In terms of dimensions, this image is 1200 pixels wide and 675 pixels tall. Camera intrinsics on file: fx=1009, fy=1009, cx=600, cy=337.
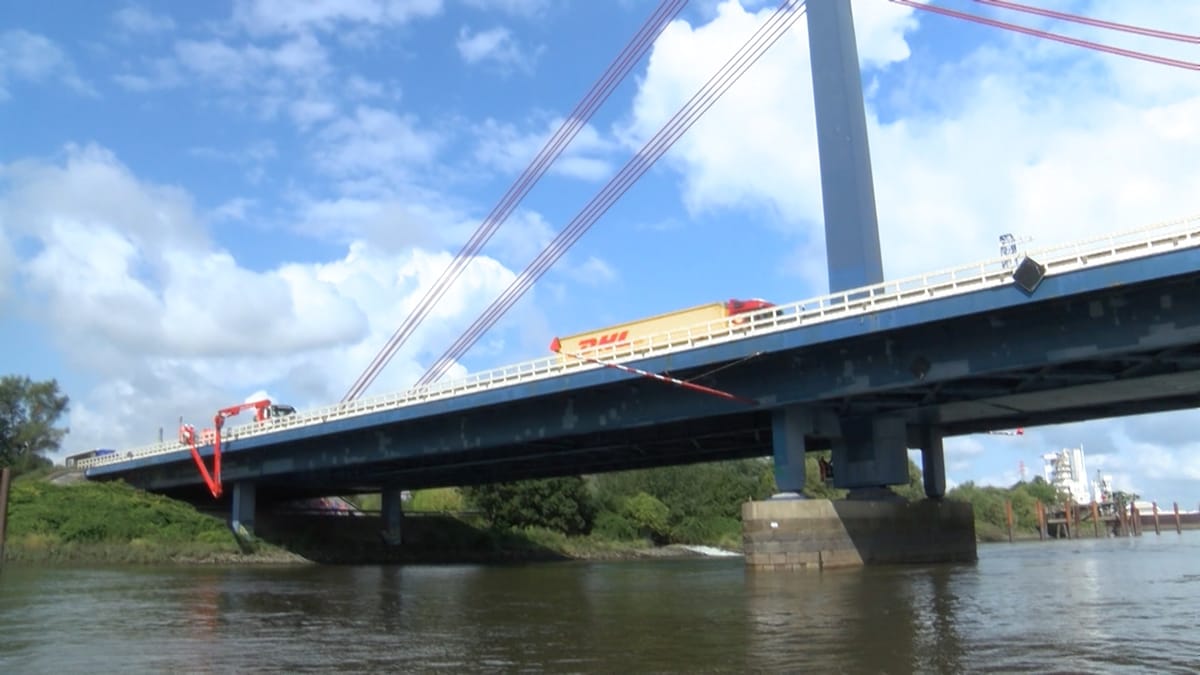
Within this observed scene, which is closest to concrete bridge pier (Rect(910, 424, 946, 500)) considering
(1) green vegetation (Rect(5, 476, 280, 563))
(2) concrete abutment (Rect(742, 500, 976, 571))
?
(2) concrete abutment (Rect(742, 500, 976, 571))

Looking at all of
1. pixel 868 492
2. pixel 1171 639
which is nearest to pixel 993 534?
pixel 868 492

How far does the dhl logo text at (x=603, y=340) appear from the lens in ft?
199

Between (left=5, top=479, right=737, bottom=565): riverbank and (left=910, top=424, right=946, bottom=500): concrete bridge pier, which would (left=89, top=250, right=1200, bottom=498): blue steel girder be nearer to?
(left=910, top=424, right=946, bottom=500): concrete bridge pier

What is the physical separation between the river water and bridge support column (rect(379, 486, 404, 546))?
46129 millimetres

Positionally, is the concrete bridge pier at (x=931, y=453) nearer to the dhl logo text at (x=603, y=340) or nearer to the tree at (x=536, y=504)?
the dhl logo text at (x=603, y=340)

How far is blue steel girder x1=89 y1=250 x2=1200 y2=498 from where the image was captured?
36938mm

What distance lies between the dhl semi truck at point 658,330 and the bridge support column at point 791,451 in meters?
5.34

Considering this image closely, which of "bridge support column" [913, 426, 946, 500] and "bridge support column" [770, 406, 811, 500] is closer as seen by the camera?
"bridge support column" [770, 406, 811, 500]

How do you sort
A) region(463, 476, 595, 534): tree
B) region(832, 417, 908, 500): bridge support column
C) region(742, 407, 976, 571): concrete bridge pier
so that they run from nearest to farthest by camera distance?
region(742, 407, 976, 571): concrete bridge pier
region(832, 417, 908, 500): bridge support column
region(463, 476, 595, 534): tree

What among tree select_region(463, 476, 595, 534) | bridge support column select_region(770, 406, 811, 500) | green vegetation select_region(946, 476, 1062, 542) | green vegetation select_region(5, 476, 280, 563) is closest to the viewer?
bridge support column select_region(770, 406, 811, 500)

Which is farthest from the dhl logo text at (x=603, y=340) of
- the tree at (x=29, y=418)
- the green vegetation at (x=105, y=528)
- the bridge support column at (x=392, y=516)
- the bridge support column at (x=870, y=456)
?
the tree at (x=29, y=418)

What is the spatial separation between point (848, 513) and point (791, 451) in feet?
13.0

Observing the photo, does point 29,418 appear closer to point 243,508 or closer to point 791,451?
point 243,508

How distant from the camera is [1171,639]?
1928cm
